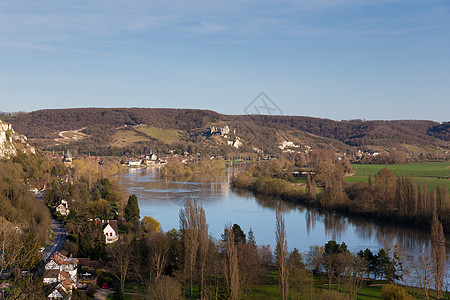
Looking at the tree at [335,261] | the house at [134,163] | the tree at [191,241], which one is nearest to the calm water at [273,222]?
the tree at [335,261]

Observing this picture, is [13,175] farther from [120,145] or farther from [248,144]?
[248,144]

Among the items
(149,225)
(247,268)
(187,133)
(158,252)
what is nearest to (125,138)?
(187,133)

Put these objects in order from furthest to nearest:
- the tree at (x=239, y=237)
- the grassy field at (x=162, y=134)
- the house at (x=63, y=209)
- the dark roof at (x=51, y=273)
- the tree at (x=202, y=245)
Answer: the grassy field at (x=162, y=134) < the house at (x=63, y=209) < the tree at (x=239, y=237) < the dark roof at (x=51, y=273) < the tree at (x=202, y=245)

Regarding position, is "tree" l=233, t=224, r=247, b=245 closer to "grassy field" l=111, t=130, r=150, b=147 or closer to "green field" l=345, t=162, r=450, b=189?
"green field" l=345, t=162, r=450, b=189

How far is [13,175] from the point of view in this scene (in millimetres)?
34188

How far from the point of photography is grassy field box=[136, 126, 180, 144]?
11306 centimetres

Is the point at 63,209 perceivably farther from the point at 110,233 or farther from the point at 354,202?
the point at 354,202

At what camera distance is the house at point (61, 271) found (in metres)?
14.7

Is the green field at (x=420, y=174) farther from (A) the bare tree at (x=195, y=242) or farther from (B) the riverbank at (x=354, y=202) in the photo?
(A) the bare tree at (x=195, y=242)

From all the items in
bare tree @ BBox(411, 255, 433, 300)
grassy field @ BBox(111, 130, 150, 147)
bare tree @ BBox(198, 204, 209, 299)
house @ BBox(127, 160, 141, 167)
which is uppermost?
grassy field @ BBox(111, 130, 150, 147)

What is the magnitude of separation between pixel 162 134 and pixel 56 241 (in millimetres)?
97473

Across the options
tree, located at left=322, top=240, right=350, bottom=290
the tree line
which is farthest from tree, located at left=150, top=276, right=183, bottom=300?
the tree line

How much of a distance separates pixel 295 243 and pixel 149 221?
25.0 feet

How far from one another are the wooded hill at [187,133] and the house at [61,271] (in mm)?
77800
